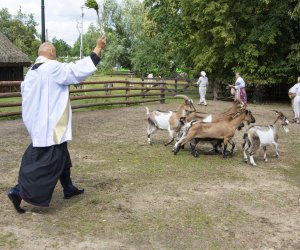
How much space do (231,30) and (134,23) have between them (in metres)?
33.9

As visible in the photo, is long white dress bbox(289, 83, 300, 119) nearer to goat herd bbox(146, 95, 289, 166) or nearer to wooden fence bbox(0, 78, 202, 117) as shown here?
goat herd bbox(146, 95, 289, 166)

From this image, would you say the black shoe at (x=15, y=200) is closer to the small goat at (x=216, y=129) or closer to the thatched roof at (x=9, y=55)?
the small goat at (x=216, y=129)

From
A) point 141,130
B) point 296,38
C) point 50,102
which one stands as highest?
point 296,38

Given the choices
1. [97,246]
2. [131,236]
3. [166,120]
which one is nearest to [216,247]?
[131,236]

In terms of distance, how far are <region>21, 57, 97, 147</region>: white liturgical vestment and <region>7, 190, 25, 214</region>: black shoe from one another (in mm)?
698

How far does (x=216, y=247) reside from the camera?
472 centimetres

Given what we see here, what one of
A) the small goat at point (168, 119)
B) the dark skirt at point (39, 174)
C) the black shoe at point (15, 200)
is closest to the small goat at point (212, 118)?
the small goat at point (168, 119)

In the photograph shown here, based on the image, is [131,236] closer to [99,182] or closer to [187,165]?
[99,182]

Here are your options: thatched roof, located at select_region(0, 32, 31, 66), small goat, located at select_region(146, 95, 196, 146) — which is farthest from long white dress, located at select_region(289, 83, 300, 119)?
thatched roof, located at select_region(0, 32, 31, 66)

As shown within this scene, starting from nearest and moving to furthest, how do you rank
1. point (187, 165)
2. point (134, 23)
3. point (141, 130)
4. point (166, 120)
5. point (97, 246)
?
point (97, 246)
point (187, 165)
point (166, 120)
point (141, 130)
point (134, 23)

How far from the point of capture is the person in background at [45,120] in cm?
537

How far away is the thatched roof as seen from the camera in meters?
26.5

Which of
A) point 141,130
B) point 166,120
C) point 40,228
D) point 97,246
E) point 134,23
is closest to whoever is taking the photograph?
point 97,246

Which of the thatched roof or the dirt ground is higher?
the thatched roof
